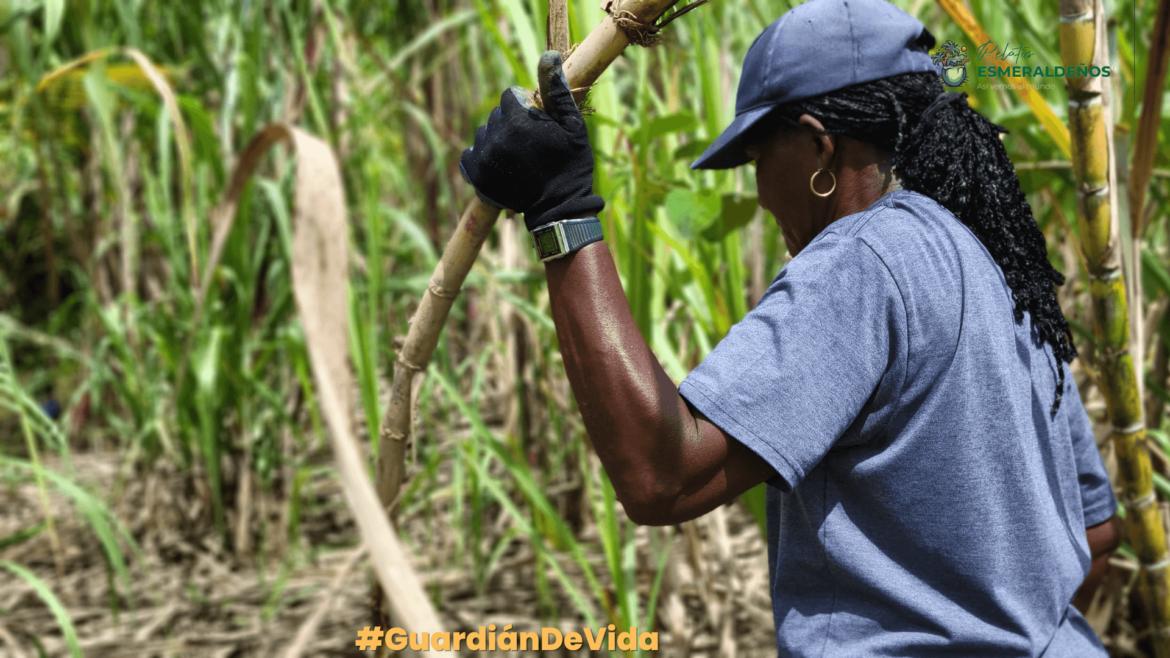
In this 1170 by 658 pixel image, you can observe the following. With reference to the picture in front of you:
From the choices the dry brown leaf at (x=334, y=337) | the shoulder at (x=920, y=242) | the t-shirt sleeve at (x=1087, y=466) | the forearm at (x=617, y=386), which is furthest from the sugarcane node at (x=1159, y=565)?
the dry brown leaf at (x=334, y=337)

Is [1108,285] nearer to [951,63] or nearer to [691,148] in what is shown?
[951,63]

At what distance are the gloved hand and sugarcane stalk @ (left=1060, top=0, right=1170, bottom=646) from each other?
54 cm

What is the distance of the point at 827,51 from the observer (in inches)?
33.2

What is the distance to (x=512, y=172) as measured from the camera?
2.37 feet

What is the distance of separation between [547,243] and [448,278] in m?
0.09

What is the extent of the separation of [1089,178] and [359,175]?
1.79 metres

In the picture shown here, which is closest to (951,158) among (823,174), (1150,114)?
(823,174)

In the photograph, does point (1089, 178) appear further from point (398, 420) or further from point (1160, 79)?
point (398, 420)

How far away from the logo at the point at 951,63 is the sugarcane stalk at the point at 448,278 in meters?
0.53

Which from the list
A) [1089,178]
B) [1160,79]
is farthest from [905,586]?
[1160,79]

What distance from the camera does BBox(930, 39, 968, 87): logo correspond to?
1.05 meters

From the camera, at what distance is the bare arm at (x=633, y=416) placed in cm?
71

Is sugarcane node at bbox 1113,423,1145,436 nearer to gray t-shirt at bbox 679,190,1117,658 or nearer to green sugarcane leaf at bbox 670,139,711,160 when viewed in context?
gray t-shirt at bbox 679,190,1117,658

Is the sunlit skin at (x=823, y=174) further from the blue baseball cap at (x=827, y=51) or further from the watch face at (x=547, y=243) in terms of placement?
the watch face at (x=547, y=243)
